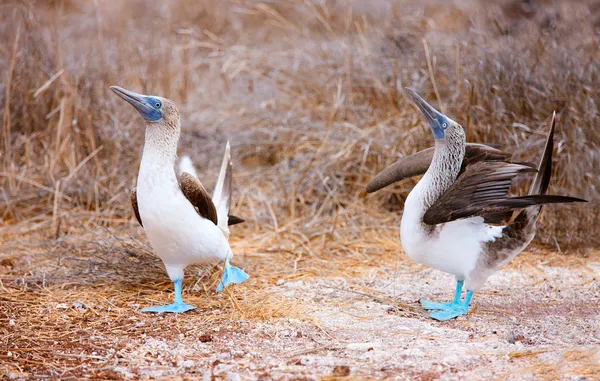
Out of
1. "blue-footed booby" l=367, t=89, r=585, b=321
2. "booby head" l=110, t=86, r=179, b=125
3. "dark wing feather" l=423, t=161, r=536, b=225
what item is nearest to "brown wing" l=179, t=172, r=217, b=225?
"booby head" l=110, t=86, r=179, b=125

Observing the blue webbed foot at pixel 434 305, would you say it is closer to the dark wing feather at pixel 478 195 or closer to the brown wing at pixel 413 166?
the dark wing feather at pixel 478 195

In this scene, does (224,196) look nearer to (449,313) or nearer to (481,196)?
(449,313)

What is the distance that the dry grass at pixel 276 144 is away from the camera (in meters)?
4.20

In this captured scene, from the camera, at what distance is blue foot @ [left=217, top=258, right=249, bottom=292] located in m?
3.93

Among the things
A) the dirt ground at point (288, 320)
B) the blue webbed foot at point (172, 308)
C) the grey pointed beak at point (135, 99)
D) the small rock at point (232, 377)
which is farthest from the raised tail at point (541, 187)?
the grey pointed beak at point (135, 99)

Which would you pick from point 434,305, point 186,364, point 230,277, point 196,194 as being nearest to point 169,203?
point 196,194

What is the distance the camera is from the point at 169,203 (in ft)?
11.7

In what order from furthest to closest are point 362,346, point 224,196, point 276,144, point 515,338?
point 276,144
point 224,196
point 515,338
point 362,346

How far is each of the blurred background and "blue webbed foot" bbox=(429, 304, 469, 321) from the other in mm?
1380

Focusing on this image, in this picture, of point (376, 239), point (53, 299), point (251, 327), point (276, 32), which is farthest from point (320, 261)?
point (276, 32)

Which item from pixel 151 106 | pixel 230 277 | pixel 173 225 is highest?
pixel 151 106

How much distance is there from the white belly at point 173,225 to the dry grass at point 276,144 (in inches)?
13.3

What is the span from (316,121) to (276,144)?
41 centimetres

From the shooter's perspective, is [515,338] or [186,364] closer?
[186,364]
